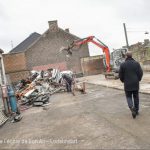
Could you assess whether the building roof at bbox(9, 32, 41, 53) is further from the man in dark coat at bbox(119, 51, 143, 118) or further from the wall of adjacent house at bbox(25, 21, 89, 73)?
the man in dark coat at bbox(119, 51, 143, 118)

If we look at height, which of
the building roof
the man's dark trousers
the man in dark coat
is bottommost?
the man's dark trousers

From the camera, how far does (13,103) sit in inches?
439

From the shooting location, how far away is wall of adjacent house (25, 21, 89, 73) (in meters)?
37.2

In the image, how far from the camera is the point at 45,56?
123ft

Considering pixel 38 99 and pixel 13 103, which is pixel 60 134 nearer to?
pixel 13 103

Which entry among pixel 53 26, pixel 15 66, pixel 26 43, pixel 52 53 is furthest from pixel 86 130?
pixel 26 43

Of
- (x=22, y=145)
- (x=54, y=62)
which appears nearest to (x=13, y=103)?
(x=22, y=145)

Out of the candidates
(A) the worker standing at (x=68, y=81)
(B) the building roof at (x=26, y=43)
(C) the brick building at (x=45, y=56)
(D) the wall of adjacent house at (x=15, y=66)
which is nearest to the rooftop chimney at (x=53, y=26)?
(C) the brick building at (x=45, y=56)

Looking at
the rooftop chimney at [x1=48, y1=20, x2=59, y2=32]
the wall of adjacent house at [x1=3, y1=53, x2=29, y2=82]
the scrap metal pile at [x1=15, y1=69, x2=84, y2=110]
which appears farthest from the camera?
the rooftop chimney at [x1=48, y1=20, x2=59, y2=32]

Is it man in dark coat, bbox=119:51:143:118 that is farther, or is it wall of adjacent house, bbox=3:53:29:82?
wall of adjacent house, bbox=3:53:29:82

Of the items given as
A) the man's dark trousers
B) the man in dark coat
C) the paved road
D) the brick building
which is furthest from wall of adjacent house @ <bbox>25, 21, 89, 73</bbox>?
the man's dark trousers

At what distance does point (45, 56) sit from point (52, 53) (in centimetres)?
113

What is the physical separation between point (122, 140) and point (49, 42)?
33.3m

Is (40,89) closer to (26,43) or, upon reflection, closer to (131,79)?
(131,79)
